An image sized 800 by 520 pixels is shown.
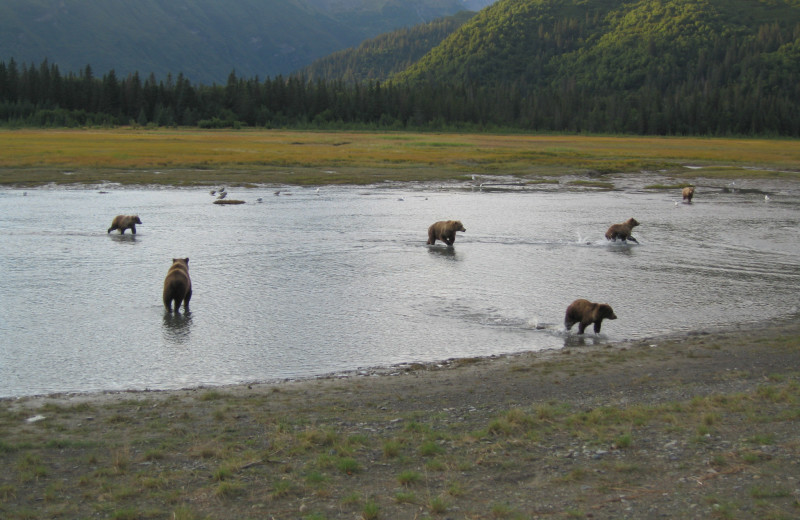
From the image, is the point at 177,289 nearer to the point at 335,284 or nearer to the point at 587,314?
the point at 335,284

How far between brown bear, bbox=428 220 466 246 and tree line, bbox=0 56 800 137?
98.6m

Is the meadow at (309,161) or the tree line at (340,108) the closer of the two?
the meadow at (309,161)

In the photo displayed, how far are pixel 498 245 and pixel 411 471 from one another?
Result: 64.4 feet

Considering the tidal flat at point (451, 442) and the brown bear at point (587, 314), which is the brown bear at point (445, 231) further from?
the tidal flat at point (451, 442)

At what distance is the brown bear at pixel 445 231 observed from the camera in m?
26.1

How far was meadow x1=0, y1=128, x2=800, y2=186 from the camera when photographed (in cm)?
5177

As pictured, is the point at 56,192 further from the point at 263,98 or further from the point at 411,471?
the point at 263,98

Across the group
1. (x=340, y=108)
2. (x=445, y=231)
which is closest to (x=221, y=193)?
(x=445, y=231)

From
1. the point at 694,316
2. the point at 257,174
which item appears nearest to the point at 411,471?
the point at 694,316

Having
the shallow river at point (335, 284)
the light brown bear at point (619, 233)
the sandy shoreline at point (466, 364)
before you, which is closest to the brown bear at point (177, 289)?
the shallow river at point (335, 284)

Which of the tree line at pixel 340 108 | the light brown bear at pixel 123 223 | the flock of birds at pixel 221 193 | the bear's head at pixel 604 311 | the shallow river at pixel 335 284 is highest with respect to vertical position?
the tree line at pixel 340 108

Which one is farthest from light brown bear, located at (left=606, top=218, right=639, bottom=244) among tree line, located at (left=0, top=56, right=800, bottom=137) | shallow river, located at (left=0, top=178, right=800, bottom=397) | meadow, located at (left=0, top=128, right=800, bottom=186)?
tree line, located at (left=0, top=56, right=800, bottom=137)

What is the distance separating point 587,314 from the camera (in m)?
14.9

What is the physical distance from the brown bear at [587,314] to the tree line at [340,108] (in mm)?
109553
